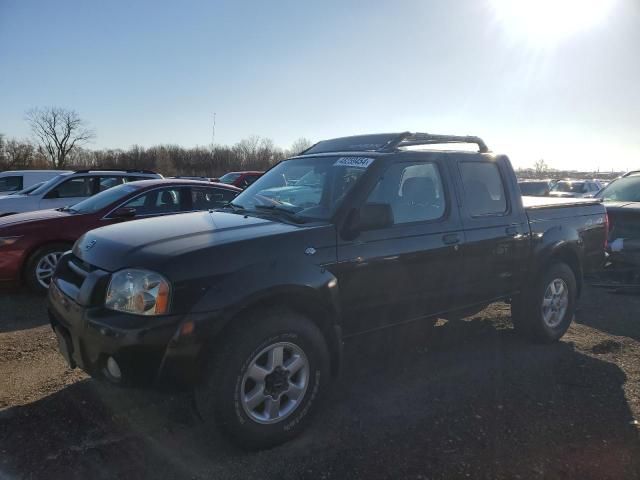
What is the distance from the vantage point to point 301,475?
8.99ft

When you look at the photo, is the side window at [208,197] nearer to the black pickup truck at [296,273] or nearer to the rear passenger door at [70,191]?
the rear passenger door at [70,191]

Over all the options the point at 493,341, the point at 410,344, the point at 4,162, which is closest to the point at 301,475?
the point at 410,344

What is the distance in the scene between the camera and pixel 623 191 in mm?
9023

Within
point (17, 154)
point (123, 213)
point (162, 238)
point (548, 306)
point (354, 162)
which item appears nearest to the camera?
point (162, 238)

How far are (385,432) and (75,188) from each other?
800 centimetres

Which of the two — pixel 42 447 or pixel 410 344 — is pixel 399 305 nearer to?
pixel 410 344

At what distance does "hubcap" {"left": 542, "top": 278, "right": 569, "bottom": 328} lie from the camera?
4950mm

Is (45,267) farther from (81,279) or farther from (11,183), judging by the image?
(11,183)

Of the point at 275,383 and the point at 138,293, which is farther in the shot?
the point at 275,383

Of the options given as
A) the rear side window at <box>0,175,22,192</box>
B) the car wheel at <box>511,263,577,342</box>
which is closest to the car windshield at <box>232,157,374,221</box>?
the car wheel at <box>511,263,577,342</box>

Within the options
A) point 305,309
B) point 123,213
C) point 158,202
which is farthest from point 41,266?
point 305,309

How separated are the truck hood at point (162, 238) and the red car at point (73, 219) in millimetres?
3313

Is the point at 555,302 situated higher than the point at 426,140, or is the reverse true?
the point at 426,140

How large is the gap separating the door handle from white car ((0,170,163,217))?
746 cm
